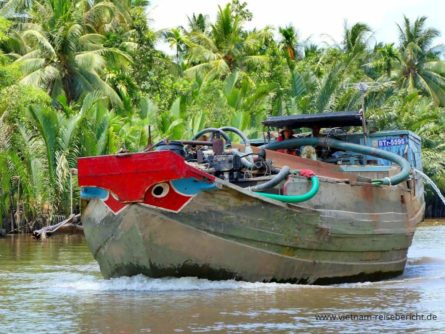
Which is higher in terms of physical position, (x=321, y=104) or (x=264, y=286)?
(x=321, y=104)

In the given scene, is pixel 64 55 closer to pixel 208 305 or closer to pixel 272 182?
pixel 272 182

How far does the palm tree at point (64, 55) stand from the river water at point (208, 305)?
2179cm

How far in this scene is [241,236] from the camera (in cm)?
1220

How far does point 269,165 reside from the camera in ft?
43.8

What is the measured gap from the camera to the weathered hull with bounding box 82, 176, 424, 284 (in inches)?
469

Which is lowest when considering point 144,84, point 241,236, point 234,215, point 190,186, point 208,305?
point 208,305

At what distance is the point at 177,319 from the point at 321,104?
26.0 meters

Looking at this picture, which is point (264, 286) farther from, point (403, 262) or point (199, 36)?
point (199, 36)

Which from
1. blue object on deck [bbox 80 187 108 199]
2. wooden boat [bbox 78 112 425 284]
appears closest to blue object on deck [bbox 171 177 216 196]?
wooden boat [bbox 78 112 425 284]

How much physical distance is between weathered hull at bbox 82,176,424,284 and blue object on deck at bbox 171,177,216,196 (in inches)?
2.9

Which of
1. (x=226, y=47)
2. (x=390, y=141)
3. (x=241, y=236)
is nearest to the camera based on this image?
(x=241, y=236)

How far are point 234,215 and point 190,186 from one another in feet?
2.42

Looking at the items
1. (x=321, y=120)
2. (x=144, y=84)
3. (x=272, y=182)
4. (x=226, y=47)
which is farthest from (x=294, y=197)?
(x=226, y=47)

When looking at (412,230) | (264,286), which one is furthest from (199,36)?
(264,286)
